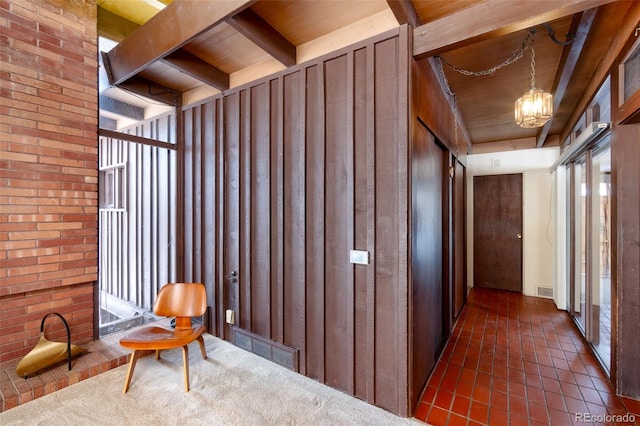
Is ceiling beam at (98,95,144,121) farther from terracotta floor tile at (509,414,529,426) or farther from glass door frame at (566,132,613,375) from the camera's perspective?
glass door frame at (566,132,613,375)

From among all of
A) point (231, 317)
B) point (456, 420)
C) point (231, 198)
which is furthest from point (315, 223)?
point (456, 420)

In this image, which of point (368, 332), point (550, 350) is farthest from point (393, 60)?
point (550, 350)

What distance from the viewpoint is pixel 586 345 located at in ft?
9.72

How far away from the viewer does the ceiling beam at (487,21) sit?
5.07 feet

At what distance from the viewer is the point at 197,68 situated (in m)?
2.83

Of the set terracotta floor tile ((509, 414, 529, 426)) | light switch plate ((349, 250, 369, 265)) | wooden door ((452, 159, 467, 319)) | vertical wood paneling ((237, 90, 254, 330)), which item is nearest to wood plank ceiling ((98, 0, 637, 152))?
vertical wood paneling ((237, 90, 254, 330))

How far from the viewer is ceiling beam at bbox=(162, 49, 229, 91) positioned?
266 cm

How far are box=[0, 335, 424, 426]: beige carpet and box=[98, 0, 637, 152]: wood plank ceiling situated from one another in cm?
257

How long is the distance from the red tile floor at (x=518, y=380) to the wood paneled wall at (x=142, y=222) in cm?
320

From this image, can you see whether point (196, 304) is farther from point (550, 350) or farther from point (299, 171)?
point (550, 350)

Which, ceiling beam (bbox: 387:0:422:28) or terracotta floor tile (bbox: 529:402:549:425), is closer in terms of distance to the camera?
ceiling beam (bbox: 387:0:422:28)

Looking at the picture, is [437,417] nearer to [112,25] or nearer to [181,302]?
[181,302]

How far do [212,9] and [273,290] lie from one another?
7.57 feet

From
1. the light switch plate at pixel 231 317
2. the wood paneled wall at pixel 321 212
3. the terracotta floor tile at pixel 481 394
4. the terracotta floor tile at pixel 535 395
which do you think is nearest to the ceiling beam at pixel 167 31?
the wood paneled wall at pixel 321 212
